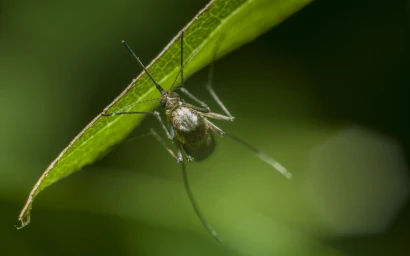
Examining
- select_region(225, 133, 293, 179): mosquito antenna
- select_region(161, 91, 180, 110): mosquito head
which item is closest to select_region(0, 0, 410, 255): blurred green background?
select_region(225, 133, 293, 179): mosquito antenna

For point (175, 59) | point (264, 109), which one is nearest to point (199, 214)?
point (264, 109)

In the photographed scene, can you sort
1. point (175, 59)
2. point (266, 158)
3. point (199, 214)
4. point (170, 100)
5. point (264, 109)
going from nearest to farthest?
point (175, 59)
point (170, 100)
point (199, 214)
point (266, 158)
point (264, 109)

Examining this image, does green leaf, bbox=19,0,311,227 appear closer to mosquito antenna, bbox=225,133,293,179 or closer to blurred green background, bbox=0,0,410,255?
blurred green background, bbox=0,0,410,255

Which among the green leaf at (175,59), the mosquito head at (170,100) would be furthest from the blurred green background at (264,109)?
the green leaf at (175,59)

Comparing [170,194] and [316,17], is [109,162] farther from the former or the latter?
[316,17]

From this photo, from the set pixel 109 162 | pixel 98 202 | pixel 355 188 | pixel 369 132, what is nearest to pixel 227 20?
pixel 98 202

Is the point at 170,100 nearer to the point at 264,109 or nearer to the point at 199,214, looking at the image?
the point at 199,214
